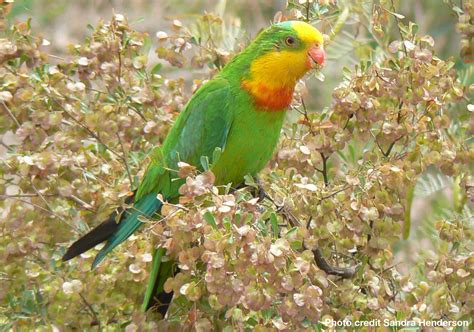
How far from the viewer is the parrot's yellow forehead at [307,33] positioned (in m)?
2.19

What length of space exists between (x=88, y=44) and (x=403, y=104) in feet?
2.60

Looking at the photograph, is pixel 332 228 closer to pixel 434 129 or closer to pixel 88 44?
pixel 434 129

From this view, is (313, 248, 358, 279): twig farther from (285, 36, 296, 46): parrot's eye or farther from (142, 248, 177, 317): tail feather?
(285, 36, 296, 46): parrot's eye

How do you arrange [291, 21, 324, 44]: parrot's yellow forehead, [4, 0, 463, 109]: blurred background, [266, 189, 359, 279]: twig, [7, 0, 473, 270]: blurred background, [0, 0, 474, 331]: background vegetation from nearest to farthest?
[0, 0, 474, 331]: background vegetation
[266, 189, 359, 279]: twig
[291, 21, 324, 44]: parrot's yellow forehead
[7, 0, 473, 270]: blurred background
[4, 0, 463, 109]: blurred background

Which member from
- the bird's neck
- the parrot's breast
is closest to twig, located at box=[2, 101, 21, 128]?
the parrot's breast

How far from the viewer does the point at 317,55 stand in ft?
7.22

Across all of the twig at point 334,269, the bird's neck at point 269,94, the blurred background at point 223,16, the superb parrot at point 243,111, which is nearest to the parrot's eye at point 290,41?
the superb parrot at point 243,111

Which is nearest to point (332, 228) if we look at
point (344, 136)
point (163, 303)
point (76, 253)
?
point (344, 136)

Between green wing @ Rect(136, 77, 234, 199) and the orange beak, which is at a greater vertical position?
the orange beak

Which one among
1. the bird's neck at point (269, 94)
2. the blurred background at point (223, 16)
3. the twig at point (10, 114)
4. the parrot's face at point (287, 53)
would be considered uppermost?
the parrot's face at point (287, 53)

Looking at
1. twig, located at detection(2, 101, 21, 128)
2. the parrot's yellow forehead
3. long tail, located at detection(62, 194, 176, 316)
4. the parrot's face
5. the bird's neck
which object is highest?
the parrot's yellow forehead

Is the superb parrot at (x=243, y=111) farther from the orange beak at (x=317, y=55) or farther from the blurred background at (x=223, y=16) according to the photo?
the blurred background at (x=223, y=16)

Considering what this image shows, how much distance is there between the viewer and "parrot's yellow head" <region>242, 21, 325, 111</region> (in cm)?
224

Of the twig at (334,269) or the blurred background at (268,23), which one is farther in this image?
the blurred background at (268,23)
